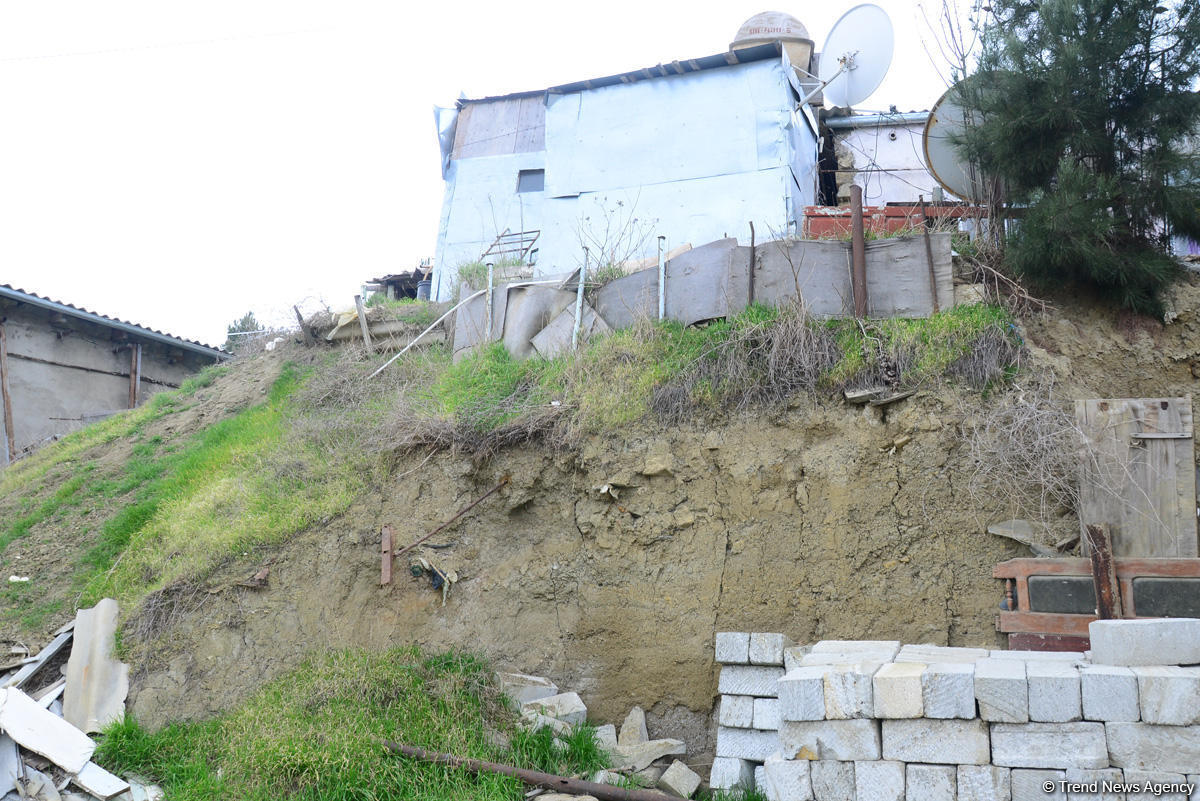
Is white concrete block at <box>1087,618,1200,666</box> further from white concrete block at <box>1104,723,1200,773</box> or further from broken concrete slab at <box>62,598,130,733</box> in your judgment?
broken concrete slab at <box>62,598,130,733</box>

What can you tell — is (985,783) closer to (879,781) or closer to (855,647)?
(879,781)

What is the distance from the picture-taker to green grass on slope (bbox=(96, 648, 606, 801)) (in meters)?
7.21

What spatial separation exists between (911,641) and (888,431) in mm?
1879

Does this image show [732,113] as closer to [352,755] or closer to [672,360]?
[672,360]

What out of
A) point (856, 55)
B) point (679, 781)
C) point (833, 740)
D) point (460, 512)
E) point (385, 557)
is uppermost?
point (856, 55)

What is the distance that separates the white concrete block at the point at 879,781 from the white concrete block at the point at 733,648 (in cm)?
188

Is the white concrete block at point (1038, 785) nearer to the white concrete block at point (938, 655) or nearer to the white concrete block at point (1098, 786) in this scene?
the white concrete block at point (1098, 786)

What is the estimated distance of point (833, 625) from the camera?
7.96m

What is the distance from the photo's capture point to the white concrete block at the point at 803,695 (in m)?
5.66

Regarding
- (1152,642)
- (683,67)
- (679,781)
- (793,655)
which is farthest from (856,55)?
(679,781)

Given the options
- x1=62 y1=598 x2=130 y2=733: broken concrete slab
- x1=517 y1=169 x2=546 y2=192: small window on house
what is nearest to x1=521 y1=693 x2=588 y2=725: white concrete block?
x1=62 y1=598 x2=130 y2=733: broken concrete slab

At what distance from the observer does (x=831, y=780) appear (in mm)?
5582

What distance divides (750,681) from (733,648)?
28cm

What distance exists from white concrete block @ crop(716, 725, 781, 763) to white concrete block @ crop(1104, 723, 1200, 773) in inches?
101
